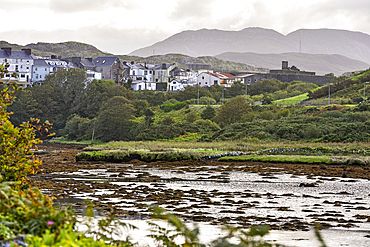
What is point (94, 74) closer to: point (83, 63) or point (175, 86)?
point (83, 63)

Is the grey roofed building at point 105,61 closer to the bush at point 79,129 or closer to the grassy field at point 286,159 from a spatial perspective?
the bush at point 79,129

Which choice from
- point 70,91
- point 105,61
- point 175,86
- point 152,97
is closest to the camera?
point 70,91

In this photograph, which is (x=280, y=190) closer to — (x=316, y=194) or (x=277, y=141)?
(x=316, y=194)

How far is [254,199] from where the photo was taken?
1934cm

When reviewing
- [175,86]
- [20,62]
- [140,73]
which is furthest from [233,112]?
[140,73]

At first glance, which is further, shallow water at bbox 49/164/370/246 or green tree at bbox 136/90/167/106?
green tree at bbox 136/90/167/106

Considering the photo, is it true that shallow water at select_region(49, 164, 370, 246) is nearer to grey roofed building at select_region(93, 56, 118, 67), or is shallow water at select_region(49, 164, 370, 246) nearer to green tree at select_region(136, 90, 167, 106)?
green tree at select_region(136, 90, 167, 106)

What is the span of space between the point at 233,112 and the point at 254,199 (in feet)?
147

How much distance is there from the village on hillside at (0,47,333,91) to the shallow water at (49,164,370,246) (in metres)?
71.9

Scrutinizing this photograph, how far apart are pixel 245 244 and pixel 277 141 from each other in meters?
42.9

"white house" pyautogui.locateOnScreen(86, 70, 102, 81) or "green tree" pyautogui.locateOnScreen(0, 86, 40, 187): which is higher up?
"white house" pyautogui.locateOnScreen(86, 70, 102, 81)

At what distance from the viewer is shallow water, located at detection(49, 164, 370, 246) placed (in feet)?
45.2

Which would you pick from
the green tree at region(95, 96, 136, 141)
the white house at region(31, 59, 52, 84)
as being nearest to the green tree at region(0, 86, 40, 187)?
the green tree at region(95, 96, 136, 141)

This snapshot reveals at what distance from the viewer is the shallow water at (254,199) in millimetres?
13791
